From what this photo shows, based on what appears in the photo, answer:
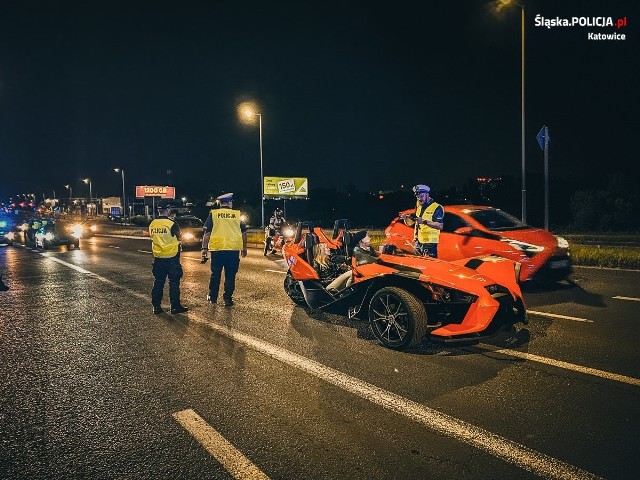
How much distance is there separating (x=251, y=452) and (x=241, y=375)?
5.10 ft

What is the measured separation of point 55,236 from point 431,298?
2108cm

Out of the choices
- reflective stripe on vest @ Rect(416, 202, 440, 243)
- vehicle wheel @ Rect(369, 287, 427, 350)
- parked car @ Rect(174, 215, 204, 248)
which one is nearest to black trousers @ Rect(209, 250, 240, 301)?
reflective stripe on vest @ Rect(416, 202, 440, 243)

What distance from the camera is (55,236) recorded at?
2231 cm

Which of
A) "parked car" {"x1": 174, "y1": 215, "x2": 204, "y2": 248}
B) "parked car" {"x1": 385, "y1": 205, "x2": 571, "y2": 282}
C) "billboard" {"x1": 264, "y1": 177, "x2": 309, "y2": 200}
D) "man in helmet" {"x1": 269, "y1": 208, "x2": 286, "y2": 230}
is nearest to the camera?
"parked car" {"x1": 385, "y1": 205, "x2": 571, "y2": 282}

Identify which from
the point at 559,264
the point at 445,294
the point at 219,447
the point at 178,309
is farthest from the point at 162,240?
the point at 559,264

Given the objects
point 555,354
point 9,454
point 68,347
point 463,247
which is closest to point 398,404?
point 555,354

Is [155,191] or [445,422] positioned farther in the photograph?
[155,191]

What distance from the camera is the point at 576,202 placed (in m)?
40.1

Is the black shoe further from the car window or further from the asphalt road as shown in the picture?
the car window

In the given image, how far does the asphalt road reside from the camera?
315 cm

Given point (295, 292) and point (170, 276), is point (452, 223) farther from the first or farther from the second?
point (170, 276)

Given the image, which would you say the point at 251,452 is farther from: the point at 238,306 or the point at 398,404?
the point at 238,306

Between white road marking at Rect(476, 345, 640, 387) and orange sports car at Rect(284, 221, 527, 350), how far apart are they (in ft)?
1.01

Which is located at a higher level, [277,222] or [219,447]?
[277,222]
